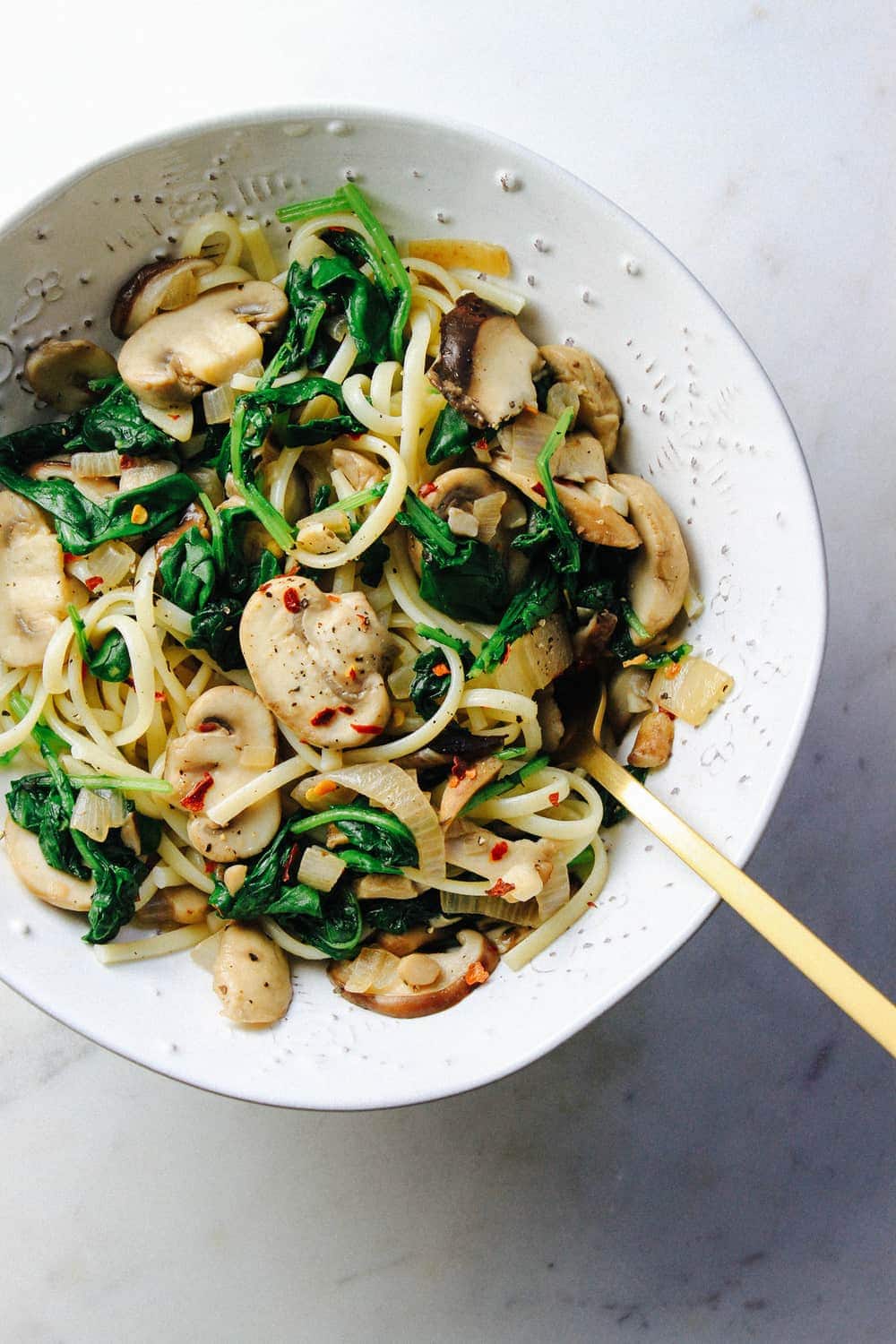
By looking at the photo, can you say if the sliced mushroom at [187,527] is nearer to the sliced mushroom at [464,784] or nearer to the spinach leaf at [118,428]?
the spinach leaf at [118,428]

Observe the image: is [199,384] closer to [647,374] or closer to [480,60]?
[647,374]

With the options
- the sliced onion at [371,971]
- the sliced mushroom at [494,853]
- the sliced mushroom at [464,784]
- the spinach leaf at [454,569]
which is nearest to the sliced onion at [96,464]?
the spinach leaf at [454,569]

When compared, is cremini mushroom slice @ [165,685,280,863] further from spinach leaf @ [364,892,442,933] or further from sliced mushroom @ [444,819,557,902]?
sliced mushroom @ [444,819,557,902]

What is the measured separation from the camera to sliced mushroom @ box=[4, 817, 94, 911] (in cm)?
336

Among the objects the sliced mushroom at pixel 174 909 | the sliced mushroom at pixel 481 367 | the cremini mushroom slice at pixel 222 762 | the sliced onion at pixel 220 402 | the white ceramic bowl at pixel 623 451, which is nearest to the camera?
the white ceramic bowl at pixel 623 451

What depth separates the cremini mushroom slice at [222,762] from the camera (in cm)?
331

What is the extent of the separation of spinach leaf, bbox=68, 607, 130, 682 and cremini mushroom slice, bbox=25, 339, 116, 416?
73 centimetres

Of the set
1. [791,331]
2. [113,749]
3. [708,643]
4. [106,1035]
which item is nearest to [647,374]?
[708,643]

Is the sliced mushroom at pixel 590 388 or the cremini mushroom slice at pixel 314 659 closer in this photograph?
the cremini mushroom slice at pixel 314 659

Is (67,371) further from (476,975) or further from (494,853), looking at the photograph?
(476,975)

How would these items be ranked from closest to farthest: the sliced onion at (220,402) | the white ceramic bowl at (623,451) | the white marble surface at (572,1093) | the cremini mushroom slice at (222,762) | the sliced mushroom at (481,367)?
the white ceramic bowl at (623,451)
the sliced mushroom at (481,367)
the cremini mushroom slice at (222,762)
the sliced onion at (220,402)
the white marble surface at (572,1093)

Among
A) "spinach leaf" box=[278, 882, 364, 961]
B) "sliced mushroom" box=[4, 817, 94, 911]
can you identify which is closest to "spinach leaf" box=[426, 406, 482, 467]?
"spinach leaf" box=[278, 882, 364, 961]

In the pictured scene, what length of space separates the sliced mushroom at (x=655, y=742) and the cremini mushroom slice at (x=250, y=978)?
132 centimetres

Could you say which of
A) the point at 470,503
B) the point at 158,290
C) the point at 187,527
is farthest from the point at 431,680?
the point at 158,290
